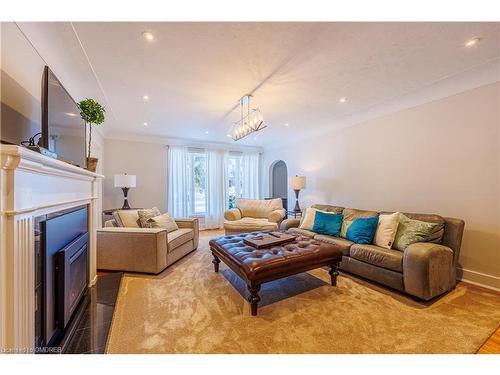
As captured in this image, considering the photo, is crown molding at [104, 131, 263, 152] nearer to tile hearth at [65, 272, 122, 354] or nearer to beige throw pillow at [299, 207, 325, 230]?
beige throw pillow at [299, 207, 325, 230]

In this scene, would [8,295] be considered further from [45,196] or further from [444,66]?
[444,66]

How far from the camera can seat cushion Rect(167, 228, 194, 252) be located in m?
2.94

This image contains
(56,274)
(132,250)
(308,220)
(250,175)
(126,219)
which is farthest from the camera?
(250,175)

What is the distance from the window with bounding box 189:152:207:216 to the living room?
1905mm

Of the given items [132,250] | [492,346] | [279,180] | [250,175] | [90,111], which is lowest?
[492,346]

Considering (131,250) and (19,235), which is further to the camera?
(131,250)

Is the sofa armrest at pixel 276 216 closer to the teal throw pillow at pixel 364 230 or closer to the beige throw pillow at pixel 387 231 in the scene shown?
the teal throw pillow at pixel 364 230

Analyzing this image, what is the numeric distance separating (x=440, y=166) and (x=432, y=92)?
956 millimetres

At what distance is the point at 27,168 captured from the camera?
1.11 m

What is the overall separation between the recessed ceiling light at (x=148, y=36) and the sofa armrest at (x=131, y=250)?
81.4 inches

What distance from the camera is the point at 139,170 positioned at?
16.5 feet

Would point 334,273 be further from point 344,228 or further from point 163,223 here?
point 163,223

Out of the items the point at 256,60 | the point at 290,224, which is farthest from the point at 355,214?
the point at 256,60

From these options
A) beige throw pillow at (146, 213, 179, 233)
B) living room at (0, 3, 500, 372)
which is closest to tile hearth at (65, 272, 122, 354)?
living room at (0, 3, 500, 372)
